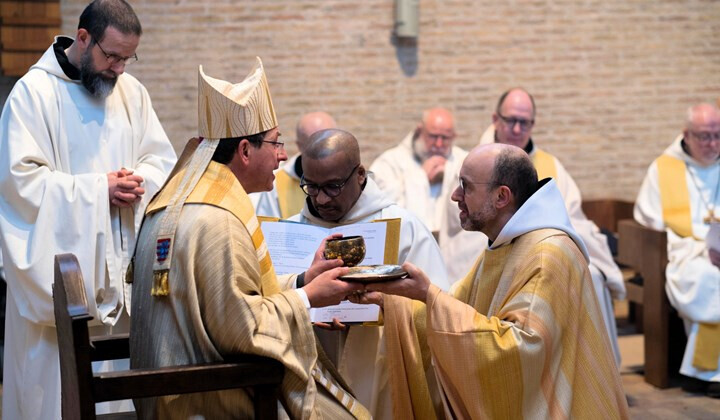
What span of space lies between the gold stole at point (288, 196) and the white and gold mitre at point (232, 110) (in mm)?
2942

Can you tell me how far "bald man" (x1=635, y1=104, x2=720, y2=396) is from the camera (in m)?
6.56

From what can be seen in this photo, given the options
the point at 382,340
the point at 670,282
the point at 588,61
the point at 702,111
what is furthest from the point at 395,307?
the point at 588,61

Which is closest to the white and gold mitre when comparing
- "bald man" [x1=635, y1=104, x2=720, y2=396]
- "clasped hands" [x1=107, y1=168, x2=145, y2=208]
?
"clasped hands" [x1=107, y1=168, x2=145, y2=208]

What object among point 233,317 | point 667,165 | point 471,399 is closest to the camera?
point 233,317

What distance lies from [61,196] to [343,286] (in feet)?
5.35

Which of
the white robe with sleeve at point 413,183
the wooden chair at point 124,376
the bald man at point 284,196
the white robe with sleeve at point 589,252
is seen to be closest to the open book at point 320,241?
the wooden chair at point 124,376

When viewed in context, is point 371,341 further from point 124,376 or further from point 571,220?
point 571,220

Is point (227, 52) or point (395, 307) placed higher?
point (227, 52)

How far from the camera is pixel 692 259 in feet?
22.1

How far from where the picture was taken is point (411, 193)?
762 cm

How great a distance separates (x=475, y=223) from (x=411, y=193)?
12.9ft

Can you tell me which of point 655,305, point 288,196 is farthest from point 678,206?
point 288,196

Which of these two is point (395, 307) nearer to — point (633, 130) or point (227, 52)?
point (227, 52)

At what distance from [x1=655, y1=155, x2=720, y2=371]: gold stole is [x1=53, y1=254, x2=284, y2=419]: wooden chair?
425 centimetres
